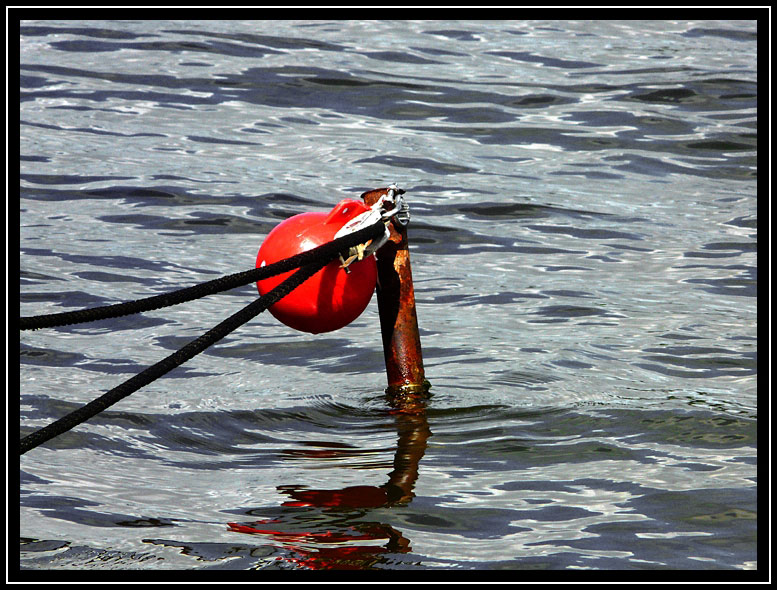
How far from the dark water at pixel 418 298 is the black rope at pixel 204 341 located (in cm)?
45

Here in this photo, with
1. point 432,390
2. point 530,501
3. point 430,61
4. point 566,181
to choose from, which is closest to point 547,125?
point 566,181

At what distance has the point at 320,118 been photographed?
11.1m

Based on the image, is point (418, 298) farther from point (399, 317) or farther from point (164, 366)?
point (164, 366)

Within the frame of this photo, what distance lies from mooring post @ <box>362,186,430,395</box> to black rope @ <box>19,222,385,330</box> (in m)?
0.37

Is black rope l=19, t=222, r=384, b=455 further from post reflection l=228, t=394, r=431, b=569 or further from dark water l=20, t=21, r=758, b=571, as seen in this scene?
post reflection l=228, t=394, r=431, b=569

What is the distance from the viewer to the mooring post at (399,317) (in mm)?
4945

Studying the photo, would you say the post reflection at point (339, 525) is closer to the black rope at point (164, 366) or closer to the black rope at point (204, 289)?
the black rope at point (164, 366)

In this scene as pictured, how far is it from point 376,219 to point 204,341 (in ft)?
3.15

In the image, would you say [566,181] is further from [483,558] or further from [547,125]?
[483,558]

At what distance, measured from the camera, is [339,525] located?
3959 millimetres

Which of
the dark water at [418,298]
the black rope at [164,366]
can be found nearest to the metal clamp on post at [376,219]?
the black rope at [164,366]

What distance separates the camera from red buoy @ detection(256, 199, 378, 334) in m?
4.46

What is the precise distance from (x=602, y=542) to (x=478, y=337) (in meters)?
2.56

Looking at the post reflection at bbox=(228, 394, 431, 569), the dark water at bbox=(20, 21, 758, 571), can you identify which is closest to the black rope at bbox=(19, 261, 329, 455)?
the dark water at bbox=(20, 21, 758, 571)
